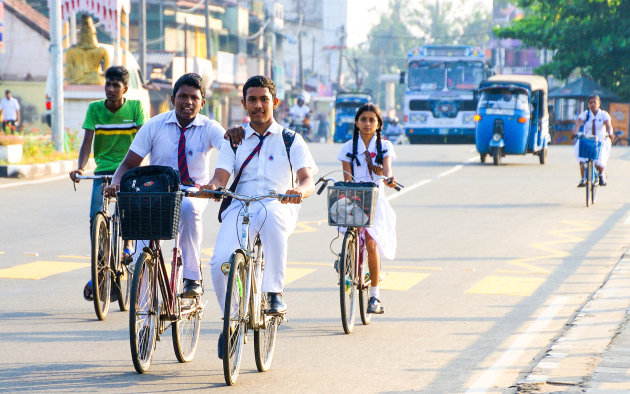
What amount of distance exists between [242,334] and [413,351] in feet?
5.63

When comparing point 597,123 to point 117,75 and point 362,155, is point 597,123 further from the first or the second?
point 117,75

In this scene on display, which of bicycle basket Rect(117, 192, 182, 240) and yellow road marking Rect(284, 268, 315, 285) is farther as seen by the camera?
yellow road marking Rect(284, 268, 315, 285)

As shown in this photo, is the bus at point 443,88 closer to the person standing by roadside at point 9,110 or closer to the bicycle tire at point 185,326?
the person standing by roadside at point 9,110

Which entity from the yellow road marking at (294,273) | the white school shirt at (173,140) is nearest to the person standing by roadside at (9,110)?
the yellow road marking at (294,273)

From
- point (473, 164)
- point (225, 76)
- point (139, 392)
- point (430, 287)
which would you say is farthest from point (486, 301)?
point (225, 76)

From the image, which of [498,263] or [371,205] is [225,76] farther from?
[371,205]

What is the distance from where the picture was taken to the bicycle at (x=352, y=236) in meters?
7.68

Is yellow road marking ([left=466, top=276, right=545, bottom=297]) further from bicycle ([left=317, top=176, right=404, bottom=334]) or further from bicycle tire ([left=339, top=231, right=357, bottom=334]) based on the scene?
bicycle tire ([left=339, top=231, right=357, bottom=334])

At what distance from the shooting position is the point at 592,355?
7164mm

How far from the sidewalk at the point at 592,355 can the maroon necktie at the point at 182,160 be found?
2.53 meters

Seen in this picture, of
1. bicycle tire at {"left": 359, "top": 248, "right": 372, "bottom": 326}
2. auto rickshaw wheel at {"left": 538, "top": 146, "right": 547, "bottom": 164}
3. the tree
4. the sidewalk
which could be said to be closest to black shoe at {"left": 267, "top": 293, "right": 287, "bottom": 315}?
the sidewalk

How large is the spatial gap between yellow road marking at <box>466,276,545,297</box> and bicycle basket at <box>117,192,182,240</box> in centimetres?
455

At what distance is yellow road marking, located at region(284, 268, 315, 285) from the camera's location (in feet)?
35.1

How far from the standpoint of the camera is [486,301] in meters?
9.70
